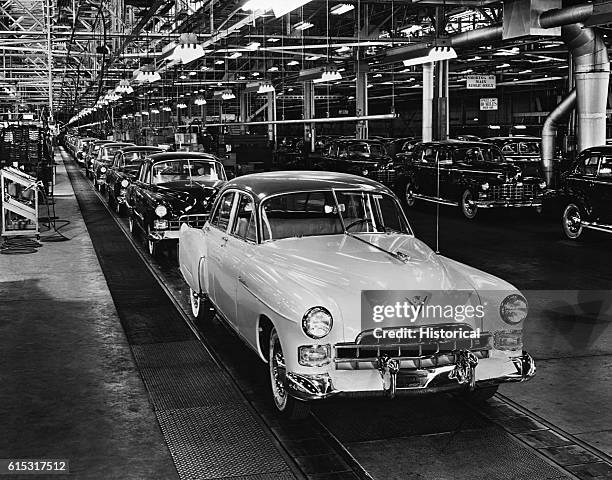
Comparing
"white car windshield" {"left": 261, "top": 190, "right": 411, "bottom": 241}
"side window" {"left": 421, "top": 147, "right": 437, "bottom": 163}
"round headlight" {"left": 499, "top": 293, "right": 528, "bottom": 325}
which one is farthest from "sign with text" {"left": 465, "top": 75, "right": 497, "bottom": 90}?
"round headlight" {"left": 499, "top": 293, "right": 528, "bottom": 325}

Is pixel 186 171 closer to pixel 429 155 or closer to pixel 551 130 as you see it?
pixel 429 155

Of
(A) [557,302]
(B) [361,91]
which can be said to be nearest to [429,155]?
(A) [557,302]

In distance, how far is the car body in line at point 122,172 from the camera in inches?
703

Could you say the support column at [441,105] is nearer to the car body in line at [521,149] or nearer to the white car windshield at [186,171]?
the car body in line at [521,149]

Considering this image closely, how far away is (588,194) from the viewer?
46.3 ft

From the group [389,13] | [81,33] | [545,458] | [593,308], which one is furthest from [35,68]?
[545,458]

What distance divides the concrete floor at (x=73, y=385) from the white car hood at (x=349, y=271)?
138 centimetres

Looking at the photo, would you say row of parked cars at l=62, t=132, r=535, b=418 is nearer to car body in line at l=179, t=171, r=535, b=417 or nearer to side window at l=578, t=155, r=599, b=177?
car body in line at l=179, t=171, r=535, b=417

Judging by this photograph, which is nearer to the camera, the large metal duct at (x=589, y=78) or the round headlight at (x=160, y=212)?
the round headlight at (x=160, y=212)

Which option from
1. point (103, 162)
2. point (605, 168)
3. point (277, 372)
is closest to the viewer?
point (277, 372)

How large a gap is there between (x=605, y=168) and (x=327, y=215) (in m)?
8.94

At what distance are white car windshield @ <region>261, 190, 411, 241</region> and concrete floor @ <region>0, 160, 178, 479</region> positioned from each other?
1.74m

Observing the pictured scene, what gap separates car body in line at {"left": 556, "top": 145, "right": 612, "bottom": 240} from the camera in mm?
13719

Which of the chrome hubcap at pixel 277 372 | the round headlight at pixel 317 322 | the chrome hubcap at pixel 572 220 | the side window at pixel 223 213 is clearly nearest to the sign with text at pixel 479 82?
the chrome hubcap at pixel 572 220
